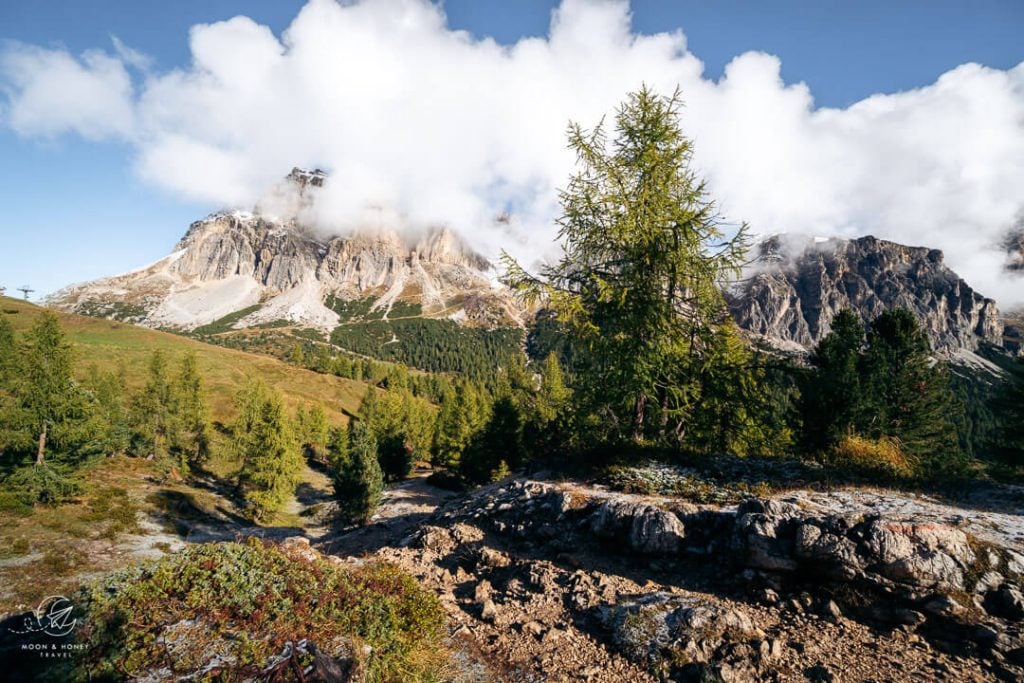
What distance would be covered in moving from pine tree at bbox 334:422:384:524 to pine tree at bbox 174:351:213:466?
31782 mm

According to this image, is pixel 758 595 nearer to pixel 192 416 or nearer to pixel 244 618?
pixel 244 618

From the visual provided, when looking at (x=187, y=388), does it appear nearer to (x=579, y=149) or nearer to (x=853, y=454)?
(x=579, y=149)

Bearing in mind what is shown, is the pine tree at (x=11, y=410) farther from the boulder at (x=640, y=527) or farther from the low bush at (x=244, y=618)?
the boulder at (x=640, y=527)

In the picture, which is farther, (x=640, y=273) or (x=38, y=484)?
(x=38, y=484)

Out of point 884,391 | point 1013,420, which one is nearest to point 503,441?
point 884,391

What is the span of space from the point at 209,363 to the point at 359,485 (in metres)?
93.1

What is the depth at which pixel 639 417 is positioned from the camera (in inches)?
643

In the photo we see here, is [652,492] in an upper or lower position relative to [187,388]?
upper

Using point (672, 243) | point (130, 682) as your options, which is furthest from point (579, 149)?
point (130, 682)

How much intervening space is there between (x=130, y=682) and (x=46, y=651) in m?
2.53

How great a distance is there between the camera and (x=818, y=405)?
27.5 meters

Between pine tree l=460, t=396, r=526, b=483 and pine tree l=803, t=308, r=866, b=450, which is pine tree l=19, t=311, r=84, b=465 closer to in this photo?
pine tree l=460, t=396, r=526, b=483

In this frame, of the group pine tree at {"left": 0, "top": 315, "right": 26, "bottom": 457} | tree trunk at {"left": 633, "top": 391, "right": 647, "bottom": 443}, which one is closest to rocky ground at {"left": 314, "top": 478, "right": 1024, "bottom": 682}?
tree trunk at {"left": 633, "top": 391, "right": 647, "bottom": 443}

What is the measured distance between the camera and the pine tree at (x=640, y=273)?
14.6m
